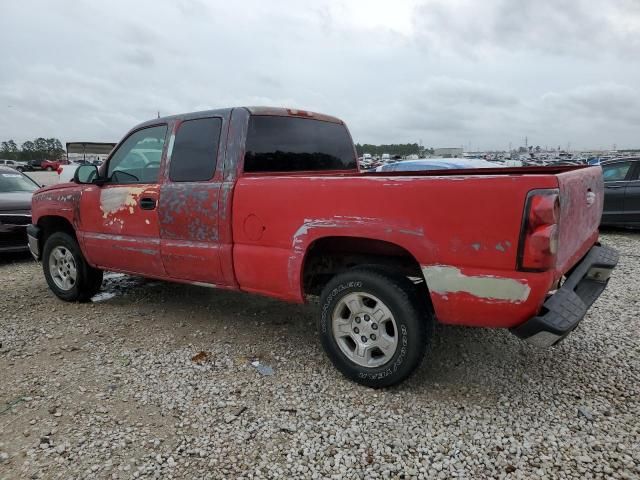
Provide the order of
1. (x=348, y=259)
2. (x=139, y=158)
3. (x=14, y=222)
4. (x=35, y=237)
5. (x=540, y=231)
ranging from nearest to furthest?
(x=540, y=231)
(x=348, y=259)
(x=139, y=158)
(x=35, y=237)
(x=14, y=222)

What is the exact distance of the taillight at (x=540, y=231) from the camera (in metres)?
2.33

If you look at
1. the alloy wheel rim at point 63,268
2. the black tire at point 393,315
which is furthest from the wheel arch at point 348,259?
the alloy wheel rim at point 63,268

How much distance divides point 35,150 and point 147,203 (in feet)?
266

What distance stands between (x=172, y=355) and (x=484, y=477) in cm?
241

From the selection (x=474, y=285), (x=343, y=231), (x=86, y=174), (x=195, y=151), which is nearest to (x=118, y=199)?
(x=86, y=174)

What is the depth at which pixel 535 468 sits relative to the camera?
7.50 ft

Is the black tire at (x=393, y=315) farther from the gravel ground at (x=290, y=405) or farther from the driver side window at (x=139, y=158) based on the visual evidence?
the driver side window at (x=139, y=158)

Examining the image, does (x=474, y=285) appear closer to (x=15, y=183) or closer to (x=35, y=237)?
(x=35, y=237)

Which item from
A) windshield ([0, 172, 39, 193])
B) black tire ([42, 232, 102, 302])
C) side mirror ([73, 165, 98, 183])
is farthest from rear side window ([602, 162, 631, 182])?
windshield ([0, 172, 39, 193])

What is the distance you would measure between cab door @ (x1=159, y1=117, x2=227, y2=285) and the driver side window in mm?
214

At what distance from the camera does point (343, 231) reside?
117 inches

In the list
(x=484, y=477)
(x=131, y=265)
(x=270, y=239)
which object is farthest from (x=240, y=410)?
(x=131, y=265)

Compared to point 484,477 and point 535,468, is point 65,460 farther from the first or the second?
point 535,468

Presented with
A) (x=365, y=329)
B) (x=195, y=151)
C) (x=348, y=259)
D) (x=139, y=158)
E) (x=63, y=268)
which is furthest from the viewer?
(x=63, y=268)
